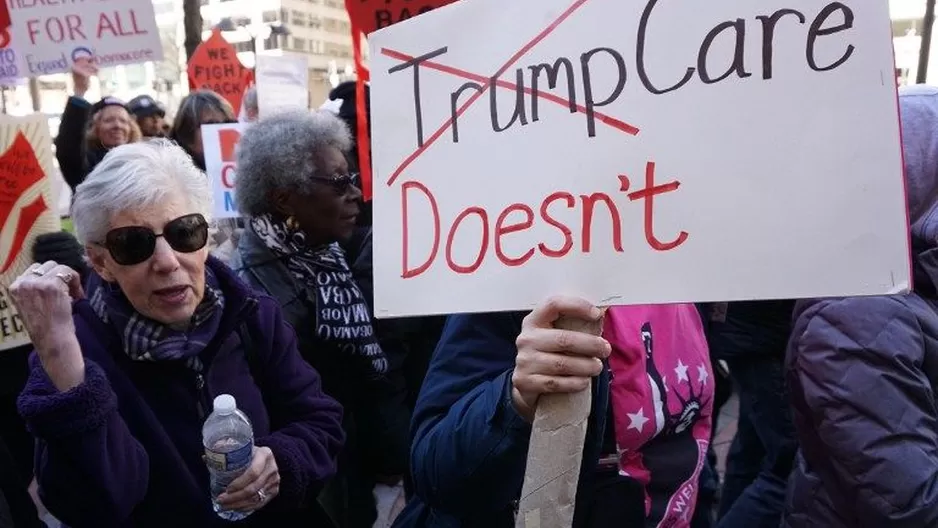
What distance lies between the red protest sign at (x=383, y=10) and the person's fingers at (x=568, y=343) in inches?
70.1

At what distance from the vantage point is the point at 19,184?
2490 mm

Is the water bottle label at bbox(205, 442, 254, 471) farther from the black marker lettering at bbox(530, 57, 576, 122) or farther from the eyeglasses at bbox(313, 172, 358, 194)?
the eyeglasses at bbox(313, 172, 358, 194)

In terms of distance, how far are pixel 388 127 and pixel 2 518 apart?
4.39 feet

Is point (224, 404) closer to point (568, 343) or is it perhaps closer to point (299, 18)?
point (568, 343)

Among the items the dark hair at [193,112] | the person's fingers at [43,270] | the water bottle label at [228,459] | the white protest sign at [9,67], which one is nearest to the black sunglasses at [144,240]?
the person's fingers at [43,270]

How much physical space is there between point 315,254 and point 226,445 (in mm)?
994

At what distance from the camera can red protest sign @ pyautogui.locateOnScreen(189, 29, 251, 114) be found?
21.3 feet

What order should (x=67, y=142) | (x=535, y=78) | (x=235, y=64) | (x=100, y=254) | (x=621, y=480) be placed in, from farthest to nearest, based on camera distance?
(x=235, y=64)
(x=67, y=142)
(x=100, y=254)
(x=621, y=480)
(x=535, y=78)

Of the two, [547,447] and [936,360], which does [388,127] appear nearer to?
[547,447]

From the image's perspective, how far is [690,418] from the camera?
1513mm

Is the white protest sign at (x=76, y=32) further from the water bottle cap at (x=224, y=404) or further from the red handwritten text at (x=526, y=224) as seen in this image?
the red handwritten text at (x=526, y=224)

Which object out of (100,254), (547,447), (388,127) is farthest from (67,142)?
(547,447)

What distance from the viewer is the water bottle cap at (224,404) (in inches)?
63.8

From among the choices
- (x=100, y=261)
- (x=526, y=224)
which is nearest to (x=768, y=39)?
(x=526, y=224)
